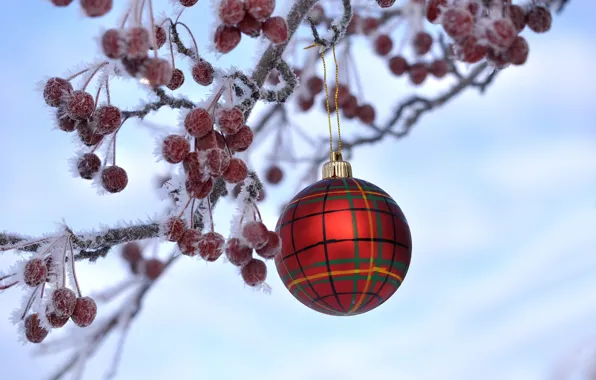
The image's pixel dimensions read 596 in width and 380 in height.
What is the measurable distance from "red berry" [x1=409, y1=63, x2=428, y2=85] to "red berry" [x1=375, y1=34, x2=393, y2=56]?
0.46 ft

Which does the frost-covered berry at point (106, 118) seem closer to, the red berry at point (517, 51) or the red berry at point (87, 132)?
the red berry at point (87, 132)

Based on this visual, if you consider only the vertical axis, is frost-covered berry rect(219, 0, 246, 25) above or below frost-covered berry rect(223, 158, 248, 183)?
above

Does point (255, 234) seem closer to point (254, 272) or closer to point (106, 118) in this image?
point (254, 272)

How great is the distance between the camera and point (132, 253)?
2516mm

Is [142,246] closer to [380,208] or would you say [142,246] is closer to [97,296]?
[97,296]

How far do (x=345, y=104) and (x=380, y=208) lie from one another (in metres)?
1.31

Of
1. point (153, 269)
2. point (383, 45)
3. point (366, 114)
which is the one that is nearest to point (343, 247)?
point (153, 269)

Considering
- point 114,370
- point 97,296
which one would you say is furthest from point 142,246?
point 114,370

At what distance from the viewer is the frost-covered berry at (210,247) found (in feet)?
3.67

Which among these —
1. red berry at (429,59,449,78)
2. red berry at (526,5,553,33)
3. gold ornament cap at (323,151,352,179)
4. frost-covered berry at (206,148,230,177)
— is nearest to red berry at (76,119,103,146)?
frost-covered berry at (206,148,230,177)

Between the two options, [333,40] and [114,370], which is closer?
[333,40]

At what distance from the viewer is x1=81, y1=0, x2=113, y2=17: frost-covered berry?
2.86 feet

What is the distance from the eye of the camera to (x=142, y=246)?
2527mm

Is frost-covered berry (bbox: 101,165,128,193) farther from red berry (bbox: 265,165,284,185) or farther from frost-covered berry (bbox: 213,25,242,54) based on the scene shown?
red berry (bbox: 265,165,284,185)
